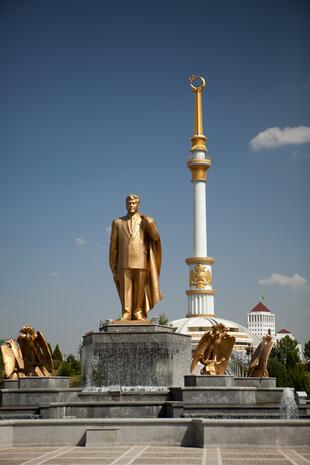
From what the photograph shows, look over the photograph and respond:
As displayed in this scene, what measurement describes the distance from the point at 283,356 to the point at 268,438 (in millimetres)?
59322

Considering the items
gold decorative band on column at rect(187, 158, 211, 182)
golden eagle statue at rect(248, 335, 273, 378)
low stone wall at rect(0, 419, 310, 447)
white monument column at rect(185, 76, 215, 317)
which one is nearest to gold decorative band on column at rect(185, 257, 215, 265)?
white monument column at rect(185, 76, 215, 317)

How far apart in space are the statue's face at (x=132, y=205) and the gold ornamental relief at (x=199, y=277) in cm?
5179

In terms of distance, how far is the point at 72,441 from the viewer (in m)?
10.8

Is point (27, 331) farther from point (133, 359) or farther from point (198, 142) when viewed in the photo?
point (198, 142)

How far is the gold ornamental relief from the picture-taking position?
219ft

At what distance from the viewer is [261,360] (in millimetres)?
17547

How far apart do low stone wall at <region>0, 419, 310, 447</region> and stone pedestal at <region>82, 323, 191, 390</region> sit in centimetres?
291

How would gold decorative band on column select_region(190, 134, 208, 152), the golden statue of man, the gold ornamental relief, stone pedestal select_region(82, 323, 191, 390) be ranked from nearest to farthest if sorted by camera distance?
1. stone pedestal select_region(82, 323, 191, 390)
2. the golden statue of man
3. the gold ornamental relief
4. gold decorative band on column select_region(190, 134, 208, 152)

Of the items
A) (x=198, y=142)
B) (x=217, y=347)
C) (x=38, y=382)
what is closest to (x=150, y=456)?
(x=38, y=382)

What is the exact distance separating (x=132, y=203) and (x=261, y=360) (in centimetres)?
555

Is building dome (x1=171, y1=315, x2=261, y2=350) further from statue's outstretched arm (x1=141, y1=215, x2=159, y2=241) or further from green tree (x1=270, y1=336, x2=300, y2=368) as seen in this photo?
statue's outstretched arm (x1=141, y1=215, x2=159, y2=241)

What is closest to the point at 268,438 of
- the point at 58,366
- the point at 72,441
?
the point at 72,441

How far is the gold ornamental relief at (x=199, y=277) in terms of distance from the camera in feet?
219

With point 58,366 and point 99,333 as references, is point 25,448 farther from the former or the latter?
point 58,366
